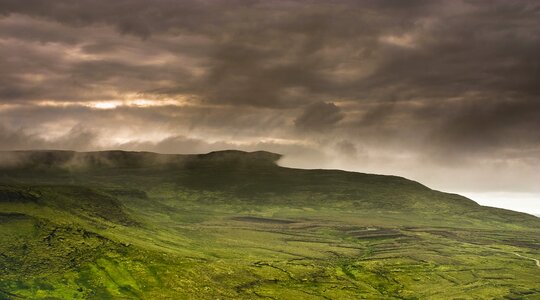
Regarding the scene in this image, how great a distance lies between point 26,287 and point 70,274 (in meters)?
18.5

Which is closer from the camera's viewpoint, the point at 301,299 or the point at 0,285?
the point at 0,285

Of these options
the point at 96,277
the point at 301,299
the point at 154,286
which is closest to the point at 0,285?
the point at 96,277

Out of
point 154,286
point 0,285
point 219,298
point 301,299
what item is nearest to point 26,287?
point 0,285

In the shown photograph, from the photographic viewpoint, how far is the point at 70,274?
19550cm

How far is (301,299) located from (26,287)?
9332 cm

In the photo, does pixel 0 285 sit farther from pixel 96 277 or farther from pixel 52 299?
pixel 96 277

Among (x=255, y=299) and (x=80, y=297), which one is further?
(x=255, y=299)

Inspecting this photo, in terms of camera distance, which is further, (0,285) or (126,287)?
(126,287)

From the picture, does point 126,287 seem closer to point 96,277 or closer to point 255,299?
point 96,277

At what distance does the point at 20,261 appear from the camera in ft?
652

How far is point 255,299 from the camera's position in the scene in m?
195

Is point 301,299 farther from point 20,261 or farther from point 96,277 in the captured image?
point 20,261

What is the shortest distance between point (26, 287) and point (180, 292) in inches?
1997

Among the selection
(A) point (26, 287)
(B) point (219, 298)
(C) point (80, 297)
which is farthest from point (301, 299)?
(A) point (26, 287)
